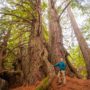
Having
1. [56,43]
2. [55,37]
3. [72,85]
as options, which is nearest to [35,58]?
[56,43]

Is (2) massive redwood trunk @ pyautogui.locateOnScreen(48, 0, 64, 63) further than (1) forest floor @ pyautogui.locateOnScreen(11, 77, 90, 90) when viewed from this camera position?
Yes

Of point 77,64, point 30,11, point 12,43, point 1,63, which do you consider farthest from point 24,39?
point 77,64

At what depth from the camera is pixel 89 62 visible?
40.8 ft

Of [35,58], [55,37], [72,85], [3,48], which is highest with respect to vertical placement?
[55,37]

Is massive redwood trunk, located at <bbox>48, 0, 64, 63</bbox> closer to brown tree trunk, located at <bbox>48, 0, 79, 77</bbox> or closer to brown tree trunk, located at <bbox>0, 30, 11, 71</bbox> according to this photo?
brown tree trunk, located at <bbox>48, 0, 79, 77</bbox>

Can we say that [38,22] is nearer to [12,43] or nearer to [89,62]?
[12,43]

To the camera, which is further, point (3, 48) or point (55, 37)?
point (55, 37)

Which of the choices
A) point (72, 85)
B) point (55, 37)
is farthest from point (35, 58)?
point (72, 85)

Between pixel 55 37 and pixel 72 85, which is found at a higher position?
pixel 55 37

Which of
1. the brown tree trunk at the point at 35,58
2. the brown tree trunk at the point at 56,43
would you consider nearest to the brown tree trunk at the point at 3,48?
the brown tree trunk at the point at 35,58

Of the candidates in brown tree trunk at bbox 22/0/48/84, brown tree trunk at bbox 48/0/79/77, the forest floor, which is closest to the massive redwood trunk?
brown tree trunk at bbox 48/0/79/77

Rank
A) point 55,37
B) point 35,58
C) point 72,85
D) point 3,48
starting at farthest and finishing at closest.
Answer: point 55,37
point 3,48
point 35,58
point 72,85

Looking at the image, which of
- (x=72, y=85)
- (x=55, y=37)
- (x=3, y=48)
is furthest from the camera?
(x=55, y=37)

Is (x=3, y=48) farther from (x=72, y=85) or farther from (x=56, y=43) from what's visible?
(x=72, y=85)
